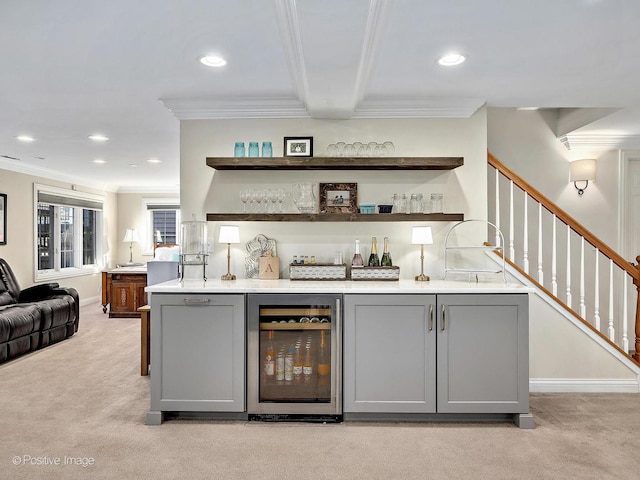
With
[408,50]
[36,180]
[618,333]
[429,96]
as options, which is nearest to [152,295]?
[408,50]

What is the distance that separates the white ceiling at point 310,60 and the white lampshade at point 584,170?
1.04ft

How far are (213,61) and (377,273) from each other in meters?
1.83

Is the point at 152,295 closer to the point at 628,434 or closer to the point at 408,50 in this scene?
the point at 408,50

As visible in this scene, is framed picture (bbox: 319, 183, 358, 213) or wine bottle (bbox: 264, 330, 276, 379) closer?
wine bottle (bbox: 264, 330, 276, 379)

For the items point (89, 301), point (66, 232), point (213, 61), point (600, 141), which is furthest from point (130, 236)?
point (600, 141)

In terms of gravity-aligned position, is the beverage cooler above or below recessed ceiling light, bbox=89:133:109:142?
below

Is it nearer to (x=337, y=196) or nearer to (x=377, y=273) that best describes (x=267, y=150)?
(x=337, y=196)

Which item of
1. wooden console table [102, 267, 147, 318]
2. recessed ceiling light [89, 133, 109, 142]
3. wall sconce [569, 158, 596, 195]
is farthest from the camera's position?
wooden console table [102, 267, 147, 318]

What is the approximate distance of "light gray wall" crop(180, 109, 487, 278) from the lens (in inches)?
142

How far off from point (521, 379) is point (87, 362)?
395 cm

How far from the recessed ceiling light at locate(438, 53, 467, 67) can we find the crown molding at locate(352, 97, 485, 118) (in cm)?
66

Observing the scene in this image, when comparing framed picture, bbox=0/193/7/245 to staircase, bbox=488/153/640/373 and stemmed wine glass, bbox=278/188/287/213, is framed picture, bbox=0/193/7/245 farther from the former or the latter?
staircase, bbox=488/153/640/373

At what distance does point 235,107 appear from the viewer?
11.6 ft

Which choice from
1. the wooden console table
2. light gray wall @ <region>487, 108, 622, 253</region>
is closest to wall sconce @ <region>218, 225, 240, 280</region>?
light gray wall @ <region>487, 108, 622, 253</region>
